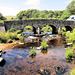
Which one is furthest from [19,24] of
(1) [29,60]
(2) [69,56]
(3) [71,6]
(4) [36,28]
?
(3) [71,6]

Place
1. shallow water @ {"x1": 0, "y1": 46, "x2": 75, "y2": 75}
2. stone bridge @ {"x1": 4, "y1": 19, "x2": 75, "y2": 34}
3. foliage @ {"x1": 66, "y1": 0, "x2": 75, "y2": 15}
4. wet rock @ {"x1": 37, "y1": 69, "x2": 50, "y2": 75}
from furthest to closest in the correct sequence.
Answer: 1. foliage @ {"x1": 66, "y1": 0, "x2": 75, "y2": 15}
2. stone bridge @ {"x1": 4, "y1": 19, "x2": 75, "y2": 34}
3. shallow water @ {"x1": 0, "y1": 46, "x2": 75, "y2": 75}
4. wet rock @ {"x1": 37, "y1": 69, "x2": 50, "y2": 75}

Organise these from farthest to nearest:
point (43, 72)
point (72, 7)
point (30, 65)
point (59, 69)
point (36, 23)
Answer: point (72, 7) < point (36, 23) < point (30, 65) < point (59, 69) < point (43, 72)

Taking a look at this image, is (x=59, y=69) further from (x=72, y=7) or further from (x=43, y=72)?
(x=72, y=7)

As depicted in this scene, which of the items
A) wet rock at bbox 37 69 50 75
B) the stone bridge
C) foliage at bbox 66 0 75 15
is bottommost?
wet rock at bbox 37 69 50 75

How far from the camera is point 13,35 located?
2142cm

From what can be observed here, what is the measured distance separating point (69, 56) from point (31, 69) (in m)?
5.50

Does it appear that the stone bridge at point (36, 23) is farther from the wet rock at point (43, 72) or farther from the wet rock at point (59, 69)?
the wet rock at point (43, 72)

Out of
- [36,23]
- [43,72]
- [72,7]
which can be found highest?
[72,7]

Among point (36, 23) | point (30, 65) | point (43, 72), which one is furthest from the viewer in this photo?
point (36, 23)

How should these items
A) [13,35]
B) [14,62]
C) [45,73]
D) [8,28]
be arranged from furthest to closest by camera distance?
[8,28] < [13,35] < [14,62] < [45,73]

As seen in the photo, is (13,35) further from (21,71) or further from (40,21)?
(21,71)

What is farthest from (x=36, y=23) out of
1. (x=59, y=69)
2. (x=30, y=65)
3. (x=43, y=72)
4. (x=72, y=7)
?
(x=72, y=7)

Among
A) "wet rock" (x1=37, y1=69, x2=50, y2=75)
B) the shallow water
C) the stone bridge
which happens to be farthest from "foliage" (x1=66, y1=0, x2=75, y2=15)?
"wet rock" (x1=37, y1=69, x2=50, y2=75)

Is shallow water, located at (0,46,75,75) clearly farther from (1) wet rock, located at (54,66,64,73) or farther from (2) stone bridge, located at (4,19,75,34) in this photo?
(2) stone bridge, located at (4,19,75,34)
